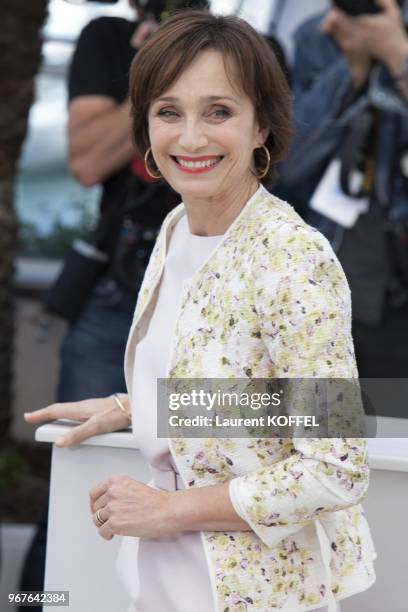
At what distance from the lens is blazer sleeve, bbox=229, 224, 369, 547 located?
158 centimetres

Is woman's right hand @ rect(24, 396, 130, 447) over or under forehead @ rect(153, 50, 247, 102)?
under

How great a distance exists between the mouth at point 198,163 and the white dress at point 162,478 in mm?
120

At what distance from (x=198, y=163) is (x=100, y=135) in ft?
5.42

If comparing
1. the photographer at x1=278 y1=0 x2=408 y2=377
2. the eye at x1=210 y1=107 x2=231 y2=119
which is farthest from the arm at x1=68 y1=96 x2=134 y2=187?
the eye at x1=210 y1=107 x2=231 y2=119

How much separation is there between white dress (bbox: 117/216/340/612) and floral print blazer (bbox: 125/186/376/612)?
55 mm

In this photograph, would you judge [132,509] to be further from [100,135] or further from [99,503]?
[100,135]

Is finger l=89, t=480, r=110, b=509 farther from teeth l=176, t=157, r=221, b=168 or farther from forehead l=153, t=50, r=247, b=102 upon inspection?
forehead l=153, t=50, r=247, b=102

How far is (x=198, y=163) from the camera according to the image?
5.88 feet

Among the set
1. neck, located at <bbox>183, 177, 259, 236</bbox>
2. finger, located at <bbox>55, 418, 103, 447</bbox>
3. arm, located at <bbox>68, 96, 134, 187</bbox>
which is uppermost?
arm, located at <bbox>68, 96, 134, 187</bbox>

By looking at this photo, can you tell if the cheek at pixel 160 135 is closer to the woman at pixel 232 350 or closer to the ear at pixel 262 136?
the woman at pixel 232 350

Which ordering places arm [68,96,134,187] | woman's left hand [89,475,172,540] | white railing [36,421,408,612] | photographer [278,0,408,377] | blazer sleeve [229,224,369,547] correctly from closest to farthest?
1. blazer sleeve [229,224,369,547]
2. woman's left hand [89,475,172,540]
3. white railing [36,421,408,612]
4. photographer [278,0,408,377]
5. arm [68,96,134,187]

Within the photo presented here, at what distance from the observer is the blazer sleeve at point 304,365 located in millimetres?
1578

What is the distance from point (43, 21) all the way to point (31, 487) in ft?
6.74

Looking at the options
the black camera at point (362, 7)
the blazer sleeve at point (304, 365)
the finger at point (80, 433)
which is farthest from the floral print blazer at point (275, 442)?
the black camera at point (362, 7)
